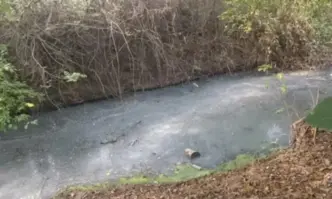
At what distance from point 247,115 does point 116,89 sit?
207cm

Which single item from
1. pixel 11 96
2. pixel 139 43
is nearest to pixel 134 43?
pixel 139 43

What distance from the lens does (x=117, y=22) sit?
5816 millimetres

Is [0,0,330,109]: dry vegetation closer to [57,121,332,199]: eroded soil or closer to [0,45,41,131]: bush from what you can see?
[0,45,41,131]: bush

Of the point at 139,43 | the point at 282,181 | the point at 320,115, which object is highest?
the point at 320,115

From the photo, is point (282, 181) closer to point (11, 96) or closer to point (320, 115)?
point (320, 115)

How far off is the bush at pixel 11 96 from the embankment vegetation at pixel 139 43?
0.02 m

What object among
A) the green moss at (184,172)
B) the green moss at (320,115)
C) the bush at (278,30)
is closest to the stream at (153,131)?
the green moss at (184,172)

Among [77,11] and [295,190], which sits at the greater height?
[77,11]

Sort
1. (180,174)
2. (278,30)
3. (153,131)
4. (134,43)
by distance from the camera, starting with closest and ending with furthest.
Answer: (180,174), (153,131), (134,43), (278,30)

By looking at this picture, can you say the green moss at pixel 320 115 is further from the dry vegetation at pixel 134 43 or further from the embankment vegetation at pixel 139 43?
the dry vegetation at pixel 134 43

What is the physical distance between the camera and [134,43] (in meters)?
6.07

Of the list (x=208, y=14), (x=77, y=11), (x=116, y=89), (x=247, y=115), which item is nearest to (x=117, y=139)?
(x=116, y=89)

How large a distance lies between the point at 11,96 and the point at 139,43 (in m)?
2.08

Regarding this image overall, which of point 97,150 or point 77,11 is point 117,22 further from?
point 97,150
